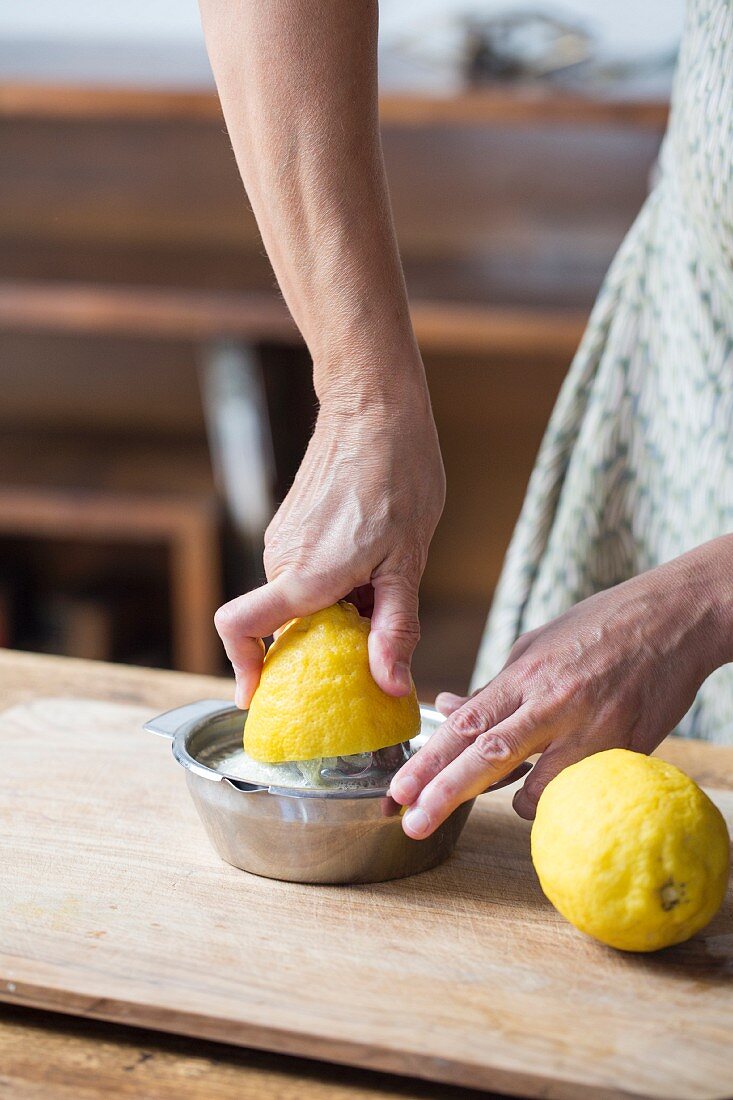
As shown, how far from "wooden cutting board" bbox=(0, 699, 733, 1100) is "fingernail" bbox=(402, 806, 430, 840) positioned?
5 centimetres

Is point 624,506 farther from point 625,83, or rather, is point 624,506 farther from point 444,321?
point 625,83

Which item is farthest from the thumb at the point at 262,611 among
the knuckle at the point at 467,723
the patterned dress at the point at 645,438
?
the patterned dress at the point at 645,438

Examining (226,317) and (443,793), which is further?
(226,317)

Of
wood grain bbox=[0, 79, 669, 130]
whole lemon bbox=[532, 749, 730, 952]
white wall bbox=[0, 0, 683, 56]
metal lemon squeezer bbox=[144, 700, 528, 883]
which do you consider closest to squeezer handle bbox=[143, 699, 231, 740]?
metal lemon squeezer bbox=[144, 700, 528, 883]

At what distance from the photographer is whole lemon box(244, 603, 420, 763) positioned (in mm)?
723

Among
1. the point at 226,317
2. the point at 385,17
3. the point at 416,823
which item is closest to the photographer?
the point at 416,823

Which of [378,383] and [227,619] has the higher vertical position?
[378,383]

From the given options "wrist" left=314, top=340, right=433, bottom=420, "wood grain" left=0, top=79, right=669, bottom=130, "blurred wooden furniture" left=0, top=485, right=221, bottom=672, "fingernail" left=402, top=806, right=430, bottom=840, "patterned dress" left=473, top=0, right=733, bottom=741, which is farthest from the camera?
"blurred wooden furniture" left=0, top=485, right=221, bottom=672

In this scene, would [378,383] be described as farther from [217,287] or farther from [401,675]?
[217,287]

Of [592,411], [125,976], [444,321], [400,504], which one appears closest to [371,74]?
[400,504]

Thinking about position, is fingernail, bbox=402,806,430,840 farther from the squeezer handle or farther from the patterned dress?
the patterned dress

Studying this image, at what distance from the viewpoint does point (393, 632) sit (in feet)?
2.48

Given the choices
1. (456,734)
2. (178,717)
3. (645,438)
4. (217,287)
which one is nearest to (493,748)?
(456,734)

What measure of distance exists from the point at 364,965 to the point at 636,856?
0.15 m
